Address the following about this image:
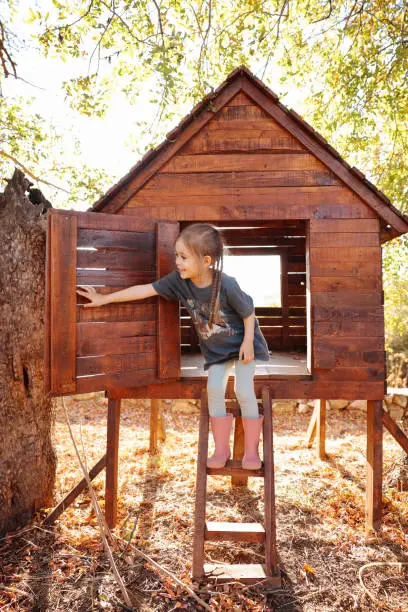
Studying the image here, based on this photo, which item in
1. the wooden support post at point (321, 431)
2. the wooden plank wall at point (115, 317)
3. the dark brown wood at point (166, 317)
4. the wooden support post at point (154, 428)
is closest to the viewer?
the wooden plank wall at point (115, 317)

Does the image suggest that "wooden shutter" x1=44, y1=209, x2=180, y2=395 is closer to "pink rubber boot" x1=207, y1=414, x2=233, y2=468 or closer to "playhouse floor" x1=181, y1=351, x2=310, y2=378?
"playhouse floor" x1=181, y1=351, x2=310, y2=378

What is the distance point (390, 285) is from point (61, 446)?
8.80m

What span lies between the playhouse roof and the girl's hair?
112 cm

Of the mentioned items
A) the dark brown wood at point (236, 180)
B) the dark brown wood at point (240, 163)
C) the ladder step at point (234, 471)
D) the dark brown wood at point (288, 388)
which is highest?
the dark brown wood at point (240, 163)

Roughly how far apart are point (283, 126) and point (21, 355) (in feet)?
11.4

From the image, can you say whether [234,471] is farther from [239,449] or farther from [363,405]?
[363,405]

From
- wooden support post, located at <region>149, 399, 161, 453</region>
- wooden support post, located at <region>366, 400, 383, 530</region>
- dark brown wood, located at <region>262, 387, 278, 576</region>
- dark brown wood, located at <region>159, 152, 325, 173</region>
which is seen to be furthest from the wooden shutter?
wooden support post, located at <region>149, 399, 161, 453</region>

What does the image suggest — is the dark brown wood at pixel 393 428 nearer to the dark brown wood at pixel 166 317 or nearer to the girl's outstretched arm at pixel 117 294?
the dark brown wood at pixel 166 317

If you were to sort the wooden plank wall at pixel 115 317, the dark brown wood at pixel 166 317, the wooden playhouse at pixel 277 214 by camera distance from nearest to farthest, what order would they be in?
the wooden plank wall at pixel 115 317, the dark brown wood at pixel 166 317, the wooden playhouse at pixel 277 214

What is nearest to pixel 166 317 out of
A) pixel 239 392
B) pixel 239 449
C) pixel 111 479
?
pixel 239 392

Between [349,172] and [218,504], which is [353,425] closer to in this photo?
[218,504]

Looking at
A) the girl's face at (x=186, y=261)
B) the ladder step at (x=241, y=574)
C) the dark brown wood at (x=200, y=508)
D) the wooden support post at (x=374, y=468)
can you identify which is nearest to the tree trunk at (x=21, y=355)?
the girl's face at (x=186, y=261)

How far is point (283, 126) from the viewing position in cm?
456

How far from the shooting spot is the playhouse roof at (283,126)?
14.8 ft
